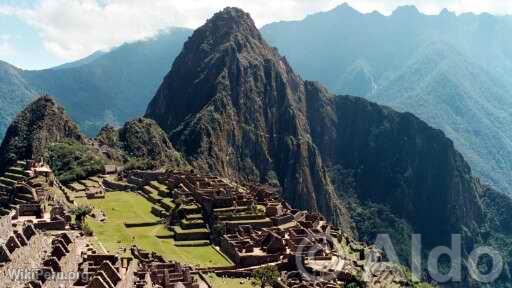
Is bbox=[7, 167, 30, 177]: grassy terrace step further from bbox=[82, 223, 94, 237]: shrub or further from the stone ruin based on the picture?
the stone ruin

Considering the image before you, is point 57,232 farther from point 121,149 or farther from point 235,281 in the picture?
point 121,149

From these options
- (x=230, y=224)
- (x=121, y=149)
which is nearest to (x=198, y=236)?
(x=230, y=224)

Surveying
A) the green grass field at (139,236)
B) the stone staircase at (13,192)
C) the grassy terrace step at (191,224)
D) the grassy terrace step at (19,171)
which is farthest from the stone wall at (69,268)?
the grassy terrace step at (19,171)

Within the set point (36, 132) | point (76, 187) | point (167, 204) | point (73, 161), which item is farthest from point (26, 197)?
point (36, 132)

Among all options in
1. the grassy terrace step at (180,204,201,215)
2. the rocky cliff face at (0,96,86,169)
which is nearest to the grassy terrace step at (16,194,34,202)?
the grassy terrace step at (180,204,201,215)

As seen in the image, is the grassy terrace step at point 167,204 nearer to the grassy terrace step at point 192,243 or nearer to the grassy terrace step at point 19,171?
the grassy terrace step at point 192,243

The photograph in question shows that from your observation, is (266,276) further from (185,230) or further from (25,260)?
(25,260)
